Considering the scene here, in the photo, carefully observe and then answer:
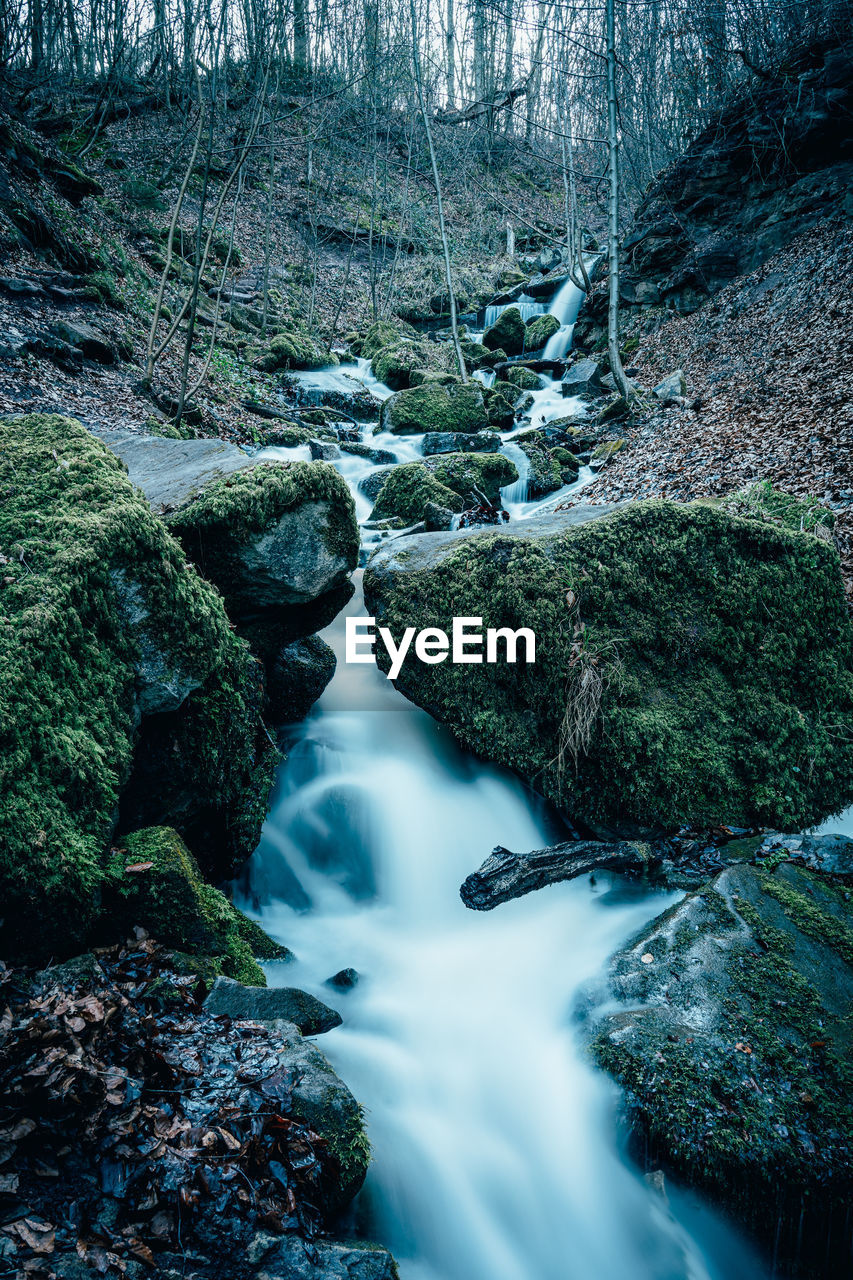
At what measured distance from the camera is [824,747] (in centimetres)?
491

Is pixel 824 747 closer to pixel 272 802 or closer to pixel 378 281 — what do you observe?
pixel 272 802

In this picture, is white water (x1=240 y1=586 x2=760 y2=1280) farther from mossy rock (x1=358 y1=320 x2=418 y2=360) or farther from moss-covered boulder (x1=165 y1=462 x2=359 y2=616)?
mossy rock (x1=358 y1=320 x2=418 y2=360)

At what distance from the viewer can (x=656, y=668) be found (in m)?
5.00

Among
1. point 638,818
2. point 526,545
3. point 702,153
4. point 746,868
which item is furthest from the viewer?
point 702,153

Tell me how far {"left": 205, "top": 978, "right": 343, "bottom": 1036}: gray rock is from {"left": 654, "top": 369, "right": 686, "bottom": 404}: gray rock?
12.3 meters

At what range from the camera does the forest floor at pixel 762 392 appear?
7.78m

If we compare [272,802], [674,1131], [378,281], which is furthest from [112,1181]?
[378,281]

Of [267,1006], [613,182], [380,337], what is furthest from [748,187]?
[267,1006]

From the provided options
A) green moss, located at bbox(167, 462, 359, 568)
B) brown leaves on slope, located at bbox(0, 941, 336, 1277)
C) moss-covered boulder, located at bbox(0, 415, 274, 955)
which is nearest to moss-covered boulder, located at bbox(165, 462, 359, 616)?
green moss, located at bbox(167, 462, 359, 568)

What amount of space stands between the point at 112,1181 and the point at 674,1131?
237 cm

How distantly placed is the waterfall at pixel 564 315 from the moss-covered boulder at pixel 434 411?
6358mm

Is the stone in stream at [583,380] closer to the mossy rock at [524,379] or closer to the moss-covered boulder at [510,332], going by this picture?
the mossy rock at [524,379]

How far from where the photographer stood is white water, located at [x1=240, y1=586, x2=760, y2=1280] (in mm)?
2949

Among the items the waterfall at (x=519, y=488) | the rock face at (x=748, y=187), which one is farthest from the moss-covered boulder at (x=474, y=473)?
the rock face at (x=748, y=187)
